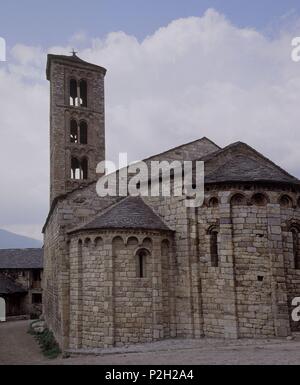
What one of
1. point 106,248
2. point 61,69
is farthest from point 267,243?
point 61,69

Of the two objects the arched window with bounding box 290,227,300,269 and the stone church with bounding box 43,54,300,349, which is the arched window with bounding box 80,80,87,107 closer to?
the stone church with bounding box 43,54,300,349

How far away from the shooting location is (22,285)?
111 feet

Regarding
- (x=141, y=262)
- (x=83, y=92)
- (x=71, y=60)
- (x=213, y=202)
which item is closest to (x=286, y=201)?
(x=213, y=202)

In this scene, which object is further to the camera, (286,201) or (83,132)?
(83,132)

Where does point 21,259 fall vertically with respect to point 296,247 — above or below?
above

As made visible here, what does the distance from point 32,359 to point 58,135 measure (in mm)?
12290

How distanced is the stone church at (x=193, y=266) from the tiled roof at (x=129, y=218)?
4 cm

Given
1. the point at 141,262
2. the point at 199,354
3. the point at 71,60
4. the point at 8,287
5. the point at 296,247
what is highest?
the point at 71,60

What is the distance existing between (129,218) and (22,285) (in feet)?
73.4

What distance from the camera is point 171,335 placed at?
557 inches

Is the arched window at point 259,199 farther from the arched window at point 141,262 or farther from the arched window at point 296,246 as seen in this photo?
the arched window at point 141,262

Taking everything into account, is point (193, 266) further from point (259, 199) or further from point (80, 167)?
point (80, 167)

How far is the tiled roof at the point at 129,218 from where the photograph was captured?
14.3 metres
